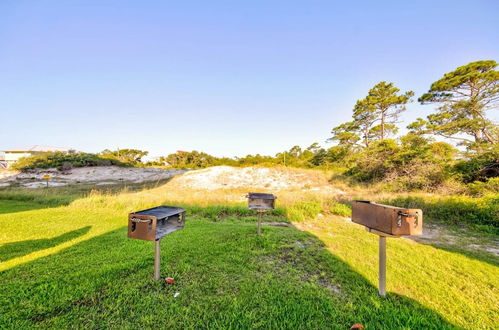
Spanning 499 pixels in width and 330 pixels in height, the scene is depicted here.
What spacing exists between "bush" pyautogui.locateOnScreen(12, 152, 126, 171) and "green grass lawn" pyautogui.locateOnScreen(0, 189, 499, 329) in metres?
24.5

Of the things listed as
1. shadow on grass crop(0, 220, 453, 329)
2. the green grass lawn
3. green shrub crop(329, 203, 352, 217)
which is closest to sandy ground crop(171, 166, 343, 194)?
green shrub crop(329, 203, 352, 217)

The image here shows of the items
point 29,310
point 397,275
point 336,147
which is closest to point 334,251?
point 397,275

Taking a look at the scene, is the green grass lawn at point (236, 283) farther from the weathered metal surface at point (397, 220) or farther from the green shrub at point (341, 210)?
the green shrub at point (341, 210)

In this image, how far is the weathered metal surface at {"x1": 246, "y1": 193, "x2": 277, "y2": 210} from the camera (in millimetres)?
4242

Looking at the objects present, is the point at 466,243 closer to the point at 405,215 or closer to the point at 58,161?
the point at 405,215

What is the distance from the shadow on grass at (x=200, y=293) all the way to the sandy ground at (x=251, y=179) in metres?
12.0

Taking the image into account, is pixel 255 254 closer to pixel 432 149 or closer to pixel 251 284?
pixel 251 284

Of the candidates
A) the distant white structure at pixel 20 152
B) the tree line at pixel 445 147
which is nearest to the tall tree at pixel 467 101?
the tree line at pixel 445 147

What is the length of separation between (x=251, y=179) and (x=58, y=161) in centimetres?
2427

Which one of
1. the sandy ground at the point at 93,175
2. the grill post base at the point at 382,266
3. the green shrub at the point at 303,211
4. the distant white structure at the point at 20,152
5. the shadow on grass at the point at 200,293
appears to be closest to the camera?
the shadow on grass at the point at 200,293

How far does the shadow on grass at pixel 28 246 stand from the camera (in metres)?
3.16

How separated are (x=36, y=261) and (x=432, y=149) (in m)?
15.9

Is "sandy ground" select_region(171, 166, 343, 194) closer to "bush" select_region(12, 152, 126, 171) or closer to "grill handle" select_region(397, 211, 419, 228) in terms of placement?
"grill handle" select_region(397, 211, 419, 228)

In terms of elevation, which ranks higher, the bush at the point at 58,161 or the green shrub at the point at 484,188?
the bush at the point at 58,161
